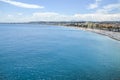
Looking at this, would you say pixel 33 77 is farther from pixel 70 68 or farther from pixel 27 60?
pixel 27 60

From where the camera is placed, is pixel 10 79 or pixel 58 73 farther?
pixel 58 73

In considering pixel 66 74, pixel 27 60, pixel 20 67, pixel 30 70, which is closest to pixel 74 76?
pixel 66 74

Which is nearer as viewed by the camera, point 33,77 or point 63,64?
point 33,77

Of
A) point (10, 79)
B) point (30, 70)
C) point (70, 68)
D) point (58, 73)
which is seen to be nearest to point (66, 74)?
point (58, 73)

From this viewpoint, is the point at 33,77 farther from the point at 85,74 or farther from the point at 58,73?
the point at 85,74

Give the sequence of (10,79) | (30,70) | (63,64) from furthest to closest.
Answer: (63,64) → (30,70) → (10,79)

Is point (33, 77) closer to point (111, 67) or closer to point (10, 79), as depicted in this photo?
point (10, 79)

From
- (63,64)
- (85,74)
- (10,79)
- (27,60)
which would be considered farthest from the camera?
(27,60)

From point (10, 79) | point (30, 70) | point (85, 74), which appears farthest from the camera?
point (30, 70)
